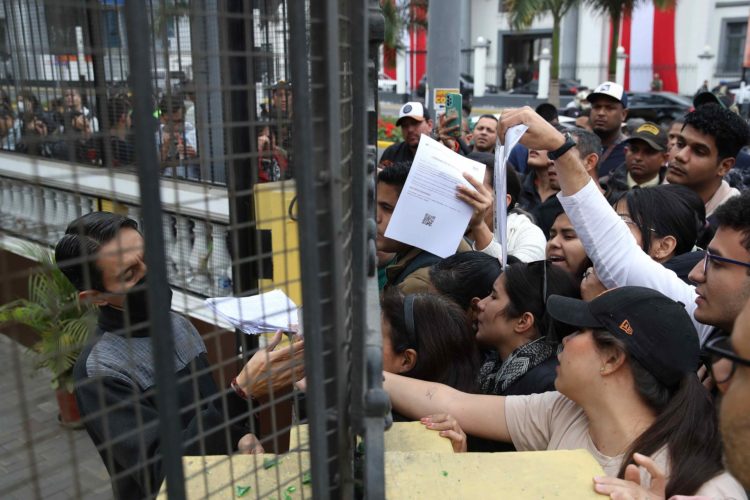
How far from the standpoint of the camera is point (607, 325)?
1830 millimetres

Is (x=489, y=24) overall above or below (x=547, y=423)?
above

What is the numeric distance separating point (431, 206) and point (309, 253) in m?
1.79

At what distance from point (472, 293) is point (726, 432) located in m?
1.42

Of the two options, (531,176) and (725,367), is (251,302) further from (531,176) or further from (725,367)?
(531,176)

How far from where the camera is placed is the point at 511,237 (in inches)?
136

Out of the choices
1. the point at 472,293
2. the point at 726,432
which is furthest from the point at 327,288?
the point at 472,293

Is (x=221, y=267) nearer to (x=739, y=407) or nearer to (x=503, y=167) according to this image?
(x=503, y=167)

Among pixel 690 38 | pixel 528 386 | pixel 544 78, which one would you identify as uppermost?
pixel 690 38

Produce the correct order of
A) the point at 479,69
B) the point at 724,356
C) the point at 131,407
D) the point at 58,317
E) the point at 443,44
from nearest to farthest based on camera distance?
the point at 724,356 < the point at 131,407 < the point at 58,317 < the point at 443,44 < the point at 479,69

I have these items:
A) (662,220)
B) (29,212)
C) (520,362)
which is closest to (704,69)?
(662,220)

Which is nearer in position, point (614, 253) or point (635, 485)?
point (635, 485)

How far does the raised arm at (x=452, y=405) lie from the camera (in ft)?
6.72

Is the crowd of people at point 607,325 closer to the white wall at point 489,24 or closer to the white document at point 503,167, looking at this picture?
the white document at point 503,167

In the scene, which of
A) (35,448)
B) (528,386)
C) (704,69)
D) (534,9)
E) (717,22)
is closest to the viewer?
(35,448)
